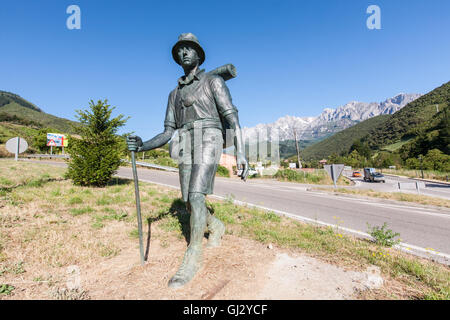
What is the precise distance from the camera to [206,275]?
7.48 ft

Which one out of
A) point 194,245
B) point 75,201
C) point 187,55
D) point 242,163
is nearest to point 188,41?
point 187,55

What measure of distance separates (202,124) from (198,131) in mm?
108

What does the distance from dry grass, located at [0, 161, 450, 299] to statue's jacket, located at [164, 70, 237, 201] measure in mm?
1145

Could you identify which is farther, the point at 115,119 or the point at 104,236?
the point at 115,119

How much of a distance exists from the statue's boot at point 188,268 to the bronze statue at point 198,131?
0.06 feet

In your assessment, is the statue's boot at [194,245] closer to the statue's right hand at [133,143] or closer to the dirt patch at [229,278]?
the dirt patch at [229,278]

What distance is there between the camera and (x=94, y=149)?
852 cm

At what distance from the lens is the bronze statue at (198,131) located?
260cm

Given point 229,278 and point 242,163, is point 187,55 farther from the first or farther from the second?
point 229,278

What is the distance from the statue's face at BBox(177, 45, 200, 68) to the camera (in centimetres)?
288

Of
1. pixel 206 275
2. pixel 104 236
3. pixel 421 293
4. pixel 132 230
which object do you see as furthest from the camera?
pixel 132 230
